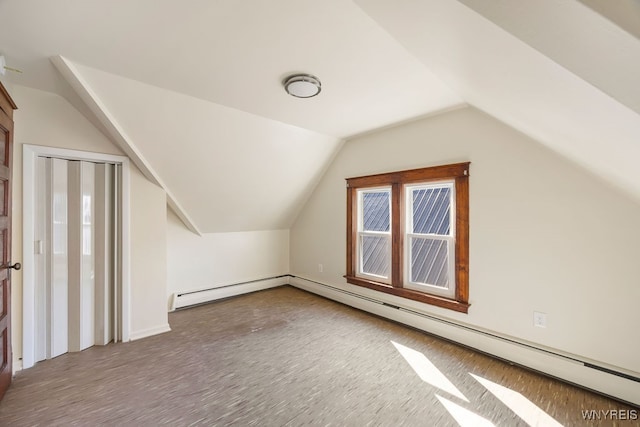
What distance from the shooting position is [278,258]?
4887mm

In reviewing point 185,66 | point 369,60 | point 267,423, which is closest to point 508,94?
point 369,60

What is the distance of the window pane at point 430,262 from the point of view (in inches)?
115

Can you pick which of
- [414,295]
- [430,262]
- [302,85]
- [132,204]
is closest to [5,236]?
[132,204]

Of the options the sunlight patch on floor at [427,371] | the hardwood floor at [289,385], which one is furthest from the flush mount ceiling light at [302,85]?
the sunlight patch on floor at [427,371]

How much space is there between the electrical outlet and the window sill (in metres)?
0.51

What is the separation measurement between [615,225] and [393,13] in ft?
7.35

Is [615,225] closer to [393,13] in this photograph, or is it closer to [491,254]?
[491,254]

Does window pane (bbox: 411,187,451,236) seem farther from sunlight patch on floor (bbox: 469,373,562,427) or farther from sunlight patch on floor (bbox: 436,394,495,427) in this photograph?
sunlight patch on floor (bbox: 436,394,495,427)

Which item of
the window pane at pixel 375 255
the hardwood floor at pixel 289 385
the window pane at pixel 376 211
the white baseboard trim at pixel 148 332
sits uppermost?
the window pane at pixel 376 211

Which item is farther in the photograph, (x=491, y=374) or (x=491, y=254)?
(x=491, y=254)

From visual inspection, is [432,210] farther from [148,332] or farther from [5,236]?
[5,236]

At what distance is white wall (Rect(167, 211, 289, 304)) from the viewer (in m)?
3.74

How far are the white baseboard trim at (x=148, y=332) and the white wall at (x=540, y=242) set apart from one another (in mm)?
2893

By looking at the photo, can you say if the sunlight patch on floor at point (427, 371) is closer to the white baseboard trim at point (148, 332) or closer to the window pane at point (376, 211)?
the window pane at point (376, 211)
